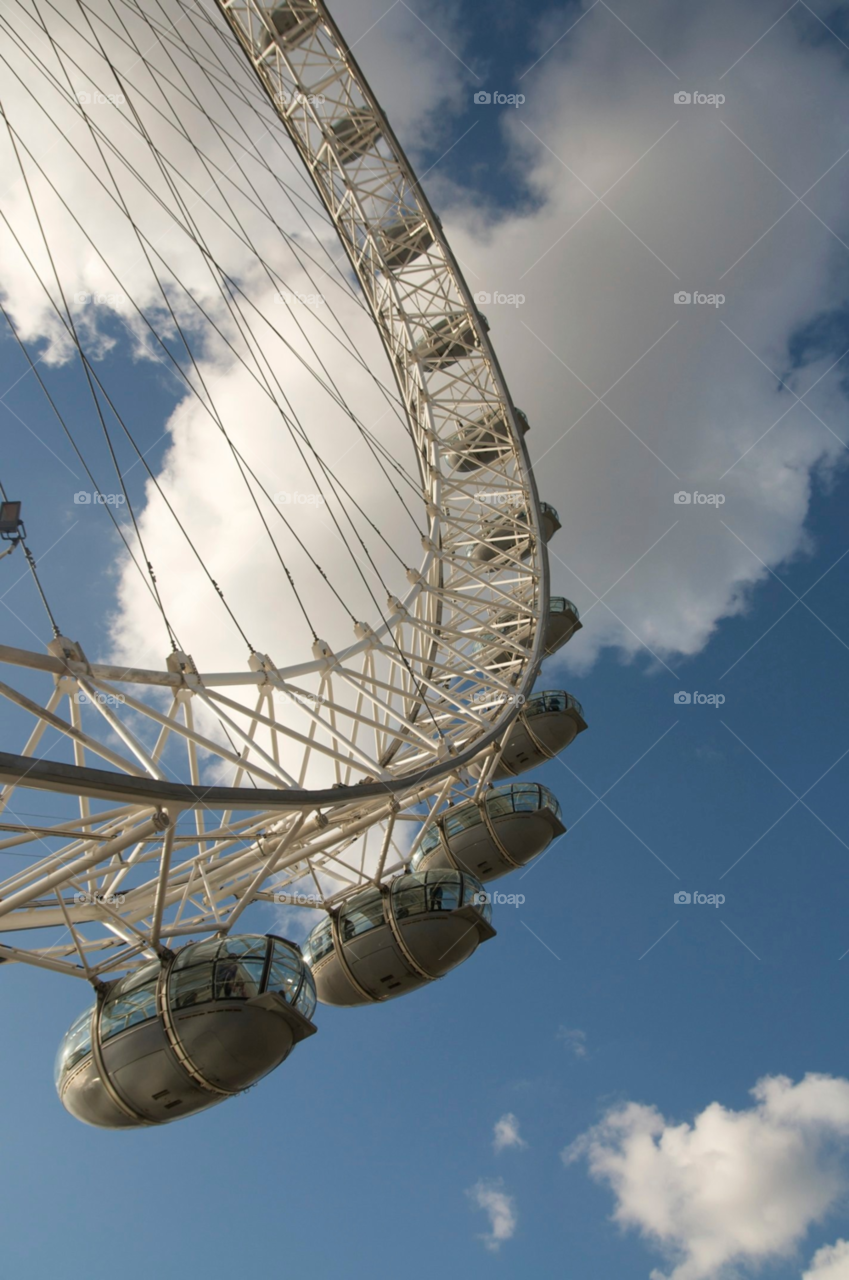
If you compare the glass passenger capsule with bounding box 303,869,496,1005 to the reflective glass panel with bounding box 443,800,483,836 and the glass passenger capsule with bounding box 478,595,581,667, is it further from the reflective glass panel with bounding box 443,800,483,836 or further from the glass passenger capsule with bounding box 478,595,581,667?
the glass passenger capsule with bounding box 478,595,581,667

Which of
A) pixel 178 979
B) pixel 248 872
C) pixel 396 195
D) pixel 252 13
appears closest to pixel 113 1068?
pixel 178 979

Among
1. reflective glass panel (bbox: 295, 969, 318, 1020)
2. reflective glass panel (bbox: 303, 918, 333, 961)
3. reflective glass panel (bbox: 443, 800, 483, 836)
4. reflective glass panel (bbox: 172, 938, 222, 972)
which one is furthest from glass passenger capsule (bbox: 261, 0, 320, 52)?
reflective glass panel (bbox: 295, 969, 318, 1020)

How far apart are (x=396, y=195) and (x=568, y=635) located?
15.7 meters

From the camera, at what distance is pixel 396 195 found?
33.8 metres

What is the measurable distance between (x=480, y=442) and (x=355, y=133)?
10772 mm

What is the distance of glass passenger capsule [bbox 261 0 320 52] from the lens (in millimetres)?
32562

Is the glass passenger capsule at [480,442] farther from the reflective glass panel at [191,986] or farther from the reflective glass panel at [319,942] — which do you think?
the reflective glass panel at [191,986]

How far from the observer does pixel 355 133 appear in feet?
109

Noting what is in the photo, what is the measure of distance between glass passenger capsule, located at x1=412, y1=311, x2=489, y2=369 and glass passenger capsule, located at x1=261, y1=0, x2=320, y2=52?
388 inches

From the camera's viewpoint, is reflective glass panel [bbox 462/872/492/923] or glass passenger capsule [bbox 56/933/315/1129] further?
reflective glass panel [bbox 462/872/492/923]

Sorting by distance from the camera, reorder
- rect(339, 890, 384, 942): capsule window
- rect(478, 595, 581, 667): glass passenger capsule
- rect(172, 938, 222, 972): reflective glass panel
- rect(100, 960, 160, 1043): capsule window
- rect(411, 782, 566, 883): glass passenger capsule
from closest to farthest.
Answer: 1. rect(100, 960, 160, 1043): capsule window
2. rect(172, 938, 222, 972): reflective glass panel
3. rect(339, 890, 384, 942): capsule window
4. rect(411, 782, 566, 883): glass passenger capsule
5. rect(478, 595, 581, 667): glass passenger capsule

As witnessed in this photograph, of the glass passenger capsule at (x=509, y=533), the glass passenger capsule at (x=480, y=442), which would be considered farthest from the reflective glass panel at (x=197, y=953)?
the glass passenger capsule at (x=480, y=442)

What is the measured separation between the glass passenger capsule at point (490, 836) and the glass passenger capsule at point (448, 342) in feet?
54.3

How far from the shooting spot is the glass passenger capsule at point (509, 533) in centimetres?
3234
